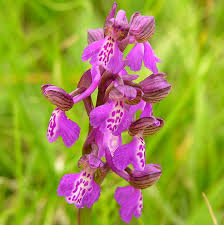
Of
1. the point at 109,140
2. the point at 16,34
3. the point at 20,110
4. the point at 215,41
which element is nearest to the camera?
the point at 109,140

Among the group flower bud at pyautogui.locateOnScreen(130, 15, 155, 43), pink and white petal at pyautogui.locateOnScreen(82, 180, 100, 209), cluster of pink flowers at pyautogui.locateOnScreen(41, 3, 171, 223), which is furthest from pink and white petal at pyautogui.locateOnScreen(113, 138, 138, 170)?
flower bud at pyautogui.locateOnScreen(130, 15, 155, 43)

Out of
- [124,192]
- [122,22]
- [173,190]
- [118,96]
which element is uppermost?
[122,22]

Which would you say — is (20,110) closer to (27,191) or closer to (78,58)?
(27,191)

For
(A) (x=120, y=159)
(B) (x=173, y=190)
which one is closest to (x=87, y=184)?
(A) (x=120, y=159)

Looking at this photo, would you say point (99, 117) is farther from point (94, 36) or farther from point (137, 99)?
point (94, 36)

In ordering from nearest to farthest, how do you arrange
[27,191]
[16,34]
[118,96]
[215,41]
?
1. [118,96]
2. [27,191]
3. [16,34]
4. [215,41]

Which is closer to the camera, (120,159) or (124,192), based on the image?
(120,159)

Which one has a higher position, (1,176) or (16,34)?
(16,34)
